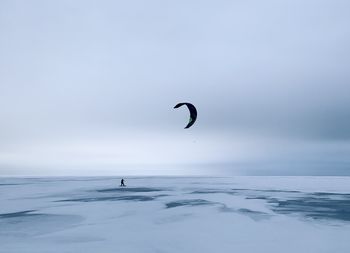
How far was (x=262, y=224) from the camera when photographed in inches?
433

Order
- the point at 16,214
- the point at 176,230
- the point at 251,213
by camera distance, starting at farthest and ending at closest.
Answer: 1. the point at 251,213
2. the point at 16,214
3. the point at 176,230

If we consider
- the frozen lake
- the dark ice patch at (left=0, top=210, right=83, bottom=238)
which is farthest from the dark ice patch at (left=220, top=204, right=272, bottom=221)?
the dark ice patch at (left=0, top=210, right=83, bottom=238)

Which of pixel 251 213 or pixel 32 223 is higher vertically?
pixel 251 213

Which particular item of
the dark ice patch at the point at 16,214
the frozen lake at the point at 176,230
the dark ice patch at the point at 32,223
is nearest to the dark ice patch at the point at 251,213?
the frozen lake at the point at 176,230

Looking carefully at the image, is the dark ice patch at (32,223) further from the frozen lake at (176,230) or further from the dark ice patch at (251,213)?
the dark ice patch at (251,213)

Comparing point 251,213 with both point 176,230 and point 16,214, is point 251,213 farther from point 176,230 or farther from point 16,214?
point 16,214

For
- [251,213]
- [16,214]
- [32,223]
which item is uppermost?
[251,213]

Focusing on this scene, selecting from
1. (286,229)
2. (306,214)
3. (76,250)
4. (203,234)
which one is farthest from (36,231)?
(306,214)

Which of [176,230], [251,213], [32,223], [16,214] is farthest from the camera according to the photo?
[251,213]

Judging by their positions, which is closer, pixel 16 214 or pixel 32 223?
pixel 32 223

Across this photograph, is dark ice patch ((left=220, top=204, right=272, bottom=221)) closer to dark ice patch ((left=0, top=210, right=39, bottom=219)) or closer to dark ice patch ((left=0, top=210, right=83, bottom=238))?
dark ice patch ((left=0, top=210, right=83, bottom=238))

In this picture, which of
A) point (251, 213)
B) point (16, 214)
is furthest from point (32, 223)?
point (251, 213)

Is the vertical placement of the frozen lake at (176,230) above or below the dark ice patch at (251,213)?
below

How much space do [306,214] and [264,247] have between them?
6343 millimetres
